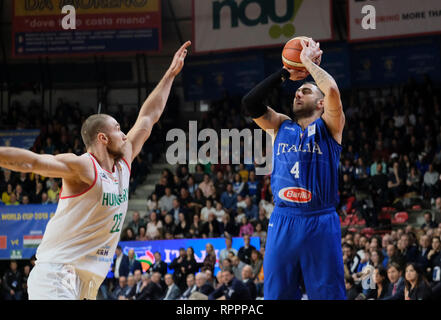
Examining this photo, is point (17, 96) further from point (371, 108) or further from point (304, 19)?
point (371, 108)

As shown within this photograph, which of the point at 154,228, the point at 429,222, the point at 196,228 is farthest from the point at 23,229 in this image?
the point at 429,222

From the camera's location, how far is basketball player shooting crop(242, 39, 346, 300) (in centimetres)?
506

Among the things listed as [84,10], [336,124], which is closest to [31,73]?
[84,10]

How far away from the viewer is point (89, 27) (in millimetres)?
20984

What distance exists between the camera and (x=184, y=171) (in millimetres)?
18250

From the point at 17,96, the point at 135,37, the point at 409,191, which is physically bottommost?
the point at 409,191

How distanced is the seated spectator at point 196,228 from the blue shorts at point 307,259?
1037cm

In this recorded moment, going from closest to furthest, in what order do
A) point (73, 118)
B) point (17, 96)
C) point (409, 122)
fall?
1. point (409, 122)
2. point (73, 118)
3. point (17, 96)

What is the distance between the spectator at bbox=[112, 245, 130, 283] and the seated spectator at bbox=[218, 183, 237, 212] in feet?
10.1

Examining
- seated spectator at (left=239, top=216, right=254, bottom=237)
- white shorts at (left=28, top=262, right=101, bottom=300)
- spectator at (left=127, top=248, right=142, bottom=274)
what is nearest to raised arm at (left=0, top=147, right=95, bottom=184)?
white shorts at (left=28, top=262, right=101, bottom=300)

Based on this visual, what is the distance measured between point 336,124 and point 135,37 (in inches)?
656

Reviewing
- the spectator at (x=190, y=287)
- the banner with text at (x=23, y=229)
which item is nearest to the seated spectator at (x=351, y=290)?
the spectator at (x=190, y=287)

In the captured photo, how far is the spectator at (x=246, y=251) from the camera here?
13.8 metres

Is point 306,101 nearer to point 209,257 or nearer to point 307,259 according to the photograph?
point 307,259
